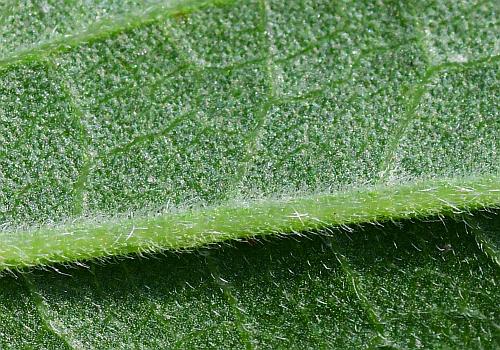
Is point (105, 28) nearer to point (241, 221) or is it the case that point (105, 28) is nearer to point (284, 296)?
point (241, 221)

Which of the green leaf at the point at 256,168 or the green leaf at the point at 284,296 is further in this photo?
the green leaf at the point at 284,296

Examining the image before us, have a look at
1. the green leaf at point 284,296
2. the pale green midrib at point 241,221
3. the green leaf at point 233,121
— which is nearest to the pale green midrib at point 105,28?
the green leaf at point 233,121

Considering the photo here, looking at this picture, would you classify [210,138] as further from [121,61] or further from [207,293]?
[207,293]

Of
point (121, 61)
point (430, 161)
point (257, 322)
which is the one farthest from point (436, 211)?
point (121, 61)

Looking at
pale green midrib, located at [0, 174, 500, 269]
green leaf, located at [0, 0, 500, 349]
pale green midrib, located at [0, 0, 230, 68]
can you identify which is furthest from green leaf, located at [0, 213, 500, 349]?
pale green midrib, located at [0, 0, 230, 68]

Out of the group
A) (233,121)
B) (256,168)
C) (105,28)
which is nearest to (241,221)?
(256,168)

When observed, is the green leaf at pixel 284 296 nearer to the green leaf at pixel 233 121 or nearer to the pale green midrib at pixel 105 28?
the green leaf at pixel 233 121

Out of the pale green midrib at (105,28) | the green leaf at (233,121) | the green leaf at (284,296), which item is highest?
the pale green midrib at (105,28)

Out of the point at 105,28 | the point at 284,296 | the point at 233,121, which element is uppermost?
the point at 105,28
